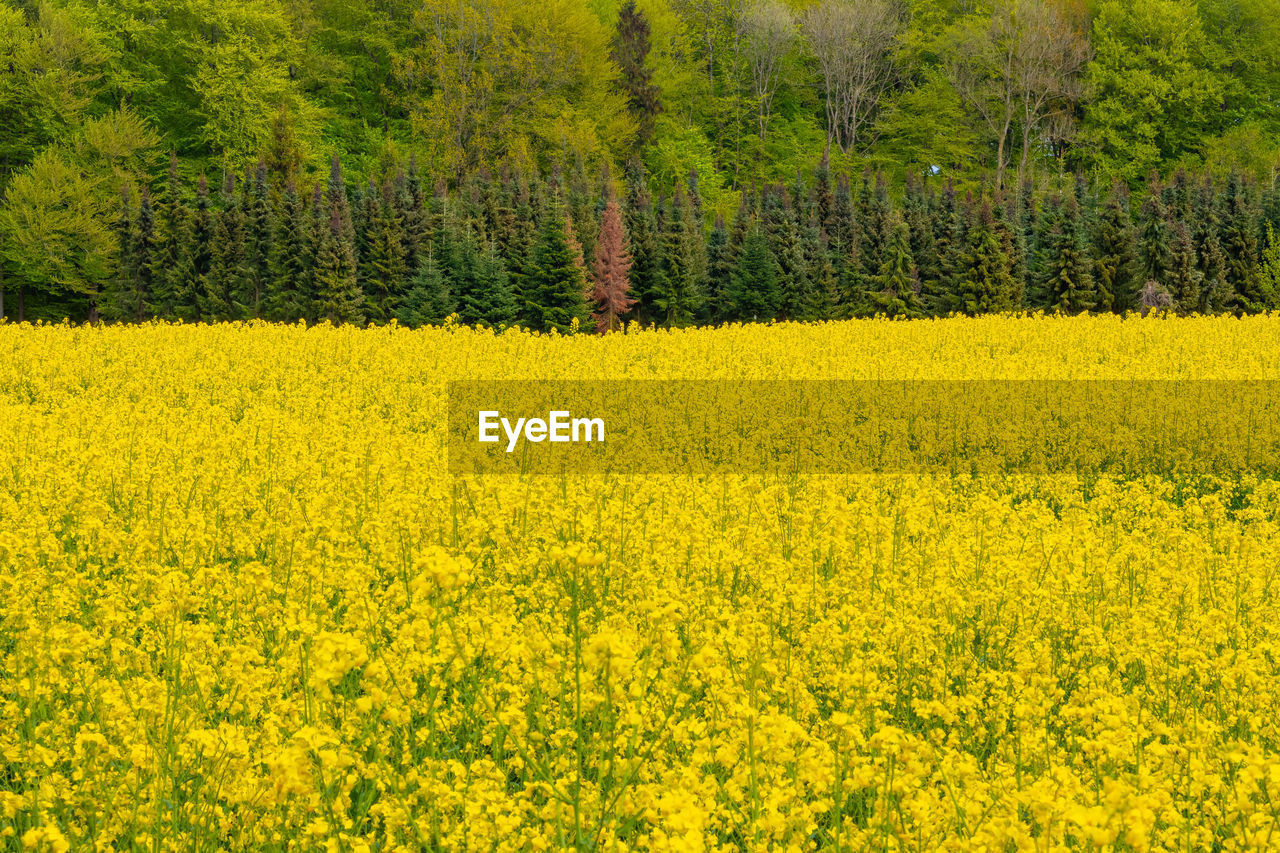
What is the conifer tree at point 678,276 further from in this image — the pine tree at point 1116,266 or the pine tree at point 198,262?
the pine tree at point 198,262

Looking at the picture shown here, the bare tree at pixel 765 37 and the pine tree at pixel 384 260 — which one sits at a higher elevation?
the bare tree at pixel 765 37

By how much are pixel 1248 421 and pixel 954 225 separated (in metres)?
28.9

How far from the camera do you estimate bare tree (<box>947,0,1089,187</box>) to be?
6356 cm

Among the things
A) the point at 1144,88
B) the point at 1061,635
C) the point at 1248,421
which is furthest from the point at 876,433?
Answer: the point at 1144,88

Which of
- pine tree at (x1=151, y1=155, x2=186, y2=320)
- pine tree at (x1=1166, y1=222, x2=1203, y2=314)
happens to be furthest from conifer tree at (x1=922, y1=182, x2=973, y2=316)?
pine tree at (x1=151, y1=155, x2=186, y2=320)

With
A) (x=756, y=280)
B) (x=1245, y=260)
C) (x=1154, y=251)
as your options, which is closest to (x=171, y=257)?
(x=756, y=280)

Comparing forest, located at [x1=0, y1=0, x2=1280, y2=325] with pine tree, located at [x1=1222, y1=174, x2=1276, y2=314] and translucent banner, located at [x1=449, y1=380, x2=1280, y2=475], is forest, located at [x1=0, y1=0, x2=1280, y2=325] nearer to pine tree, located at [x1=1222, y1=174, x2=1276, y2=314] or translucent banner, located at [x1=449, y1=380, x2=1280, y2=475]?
pine tree, located at [x1=1222, y1=174, x2=1276, y2=314]

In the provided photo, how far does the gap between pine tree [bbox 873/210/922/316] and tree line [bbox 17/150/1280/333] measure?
0.08 m

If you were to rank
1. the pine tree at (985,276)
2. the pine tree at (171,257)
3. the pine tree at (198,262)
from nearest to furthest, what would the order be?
the pine tree at (985,276), the pine tree at (198,262), the pine tree at (171,257)

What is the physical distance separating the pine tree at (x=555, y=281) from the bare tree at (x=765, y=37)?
37.4 m

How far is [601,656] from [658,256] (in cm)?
3725

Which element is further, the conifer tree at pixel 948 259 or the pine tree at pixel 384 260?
the pine tree at pixel 384 260

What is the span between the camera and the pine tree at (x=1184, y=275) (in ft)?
123

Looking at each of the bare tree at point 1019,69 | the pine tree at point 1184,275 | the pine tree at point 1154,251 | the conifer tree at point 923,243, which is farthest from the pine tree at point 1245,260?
the bare tree at point 1019,69
